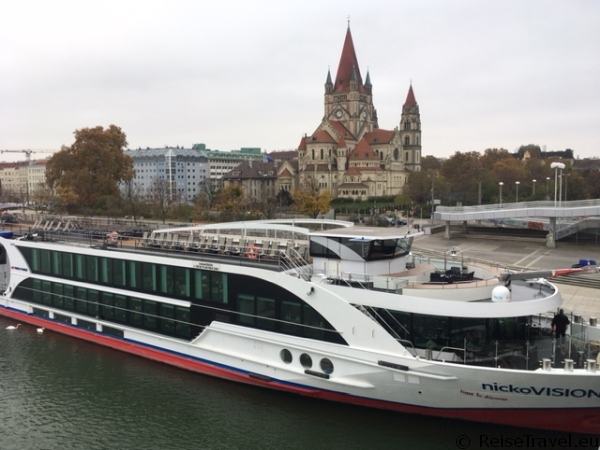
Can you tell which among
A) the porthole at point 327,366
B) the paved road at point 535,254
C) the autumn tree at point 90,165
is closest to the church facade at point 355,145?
the autumn tree at point 90,165

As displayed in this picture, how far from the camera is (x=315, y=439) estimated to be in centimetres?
1248

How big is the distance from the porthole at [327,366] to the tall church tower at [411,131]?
90.2 m

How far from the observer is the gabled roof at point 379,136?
91662 millimetres

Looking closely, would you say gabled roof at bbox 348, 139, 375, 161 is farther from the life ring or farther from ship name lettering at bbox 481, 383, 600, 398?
ship name lettering at bbox 481, 383, 600, 398

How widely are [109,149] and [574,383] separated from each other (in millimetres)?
Answer: 55411

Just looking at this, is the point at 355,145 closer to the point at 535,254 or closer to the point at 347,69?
the point at 347,69

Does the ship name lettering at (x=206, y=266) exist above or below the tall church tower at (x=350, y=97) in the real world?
below

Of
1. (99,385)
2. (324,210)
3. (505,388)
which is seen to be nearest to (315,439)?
(505,388)

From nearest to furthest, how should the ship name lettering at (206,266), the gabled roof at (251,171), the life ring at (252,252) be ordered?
the ship name lettering at (206,266)
the life ring at (252,252)
the gabled roof at (251,171)

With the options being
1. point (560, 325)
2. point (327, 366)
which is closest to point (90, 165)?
point (327, 366)

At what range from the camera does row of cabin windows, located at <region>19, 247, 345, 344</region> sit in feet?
45.1

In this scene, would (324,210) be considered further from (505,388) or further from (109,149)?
(505,388)

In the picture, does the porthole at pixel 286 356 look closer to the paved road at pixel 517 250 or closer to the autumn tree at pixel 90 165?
the paved road at pixel 517 250

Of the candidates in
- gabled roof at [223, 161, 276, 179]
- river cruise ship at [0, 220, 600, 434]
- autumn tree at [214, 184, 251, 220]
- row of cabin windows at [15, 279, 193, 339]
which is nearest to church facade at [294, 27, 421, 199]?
gabled roof at [223, 161, 276, 179]
